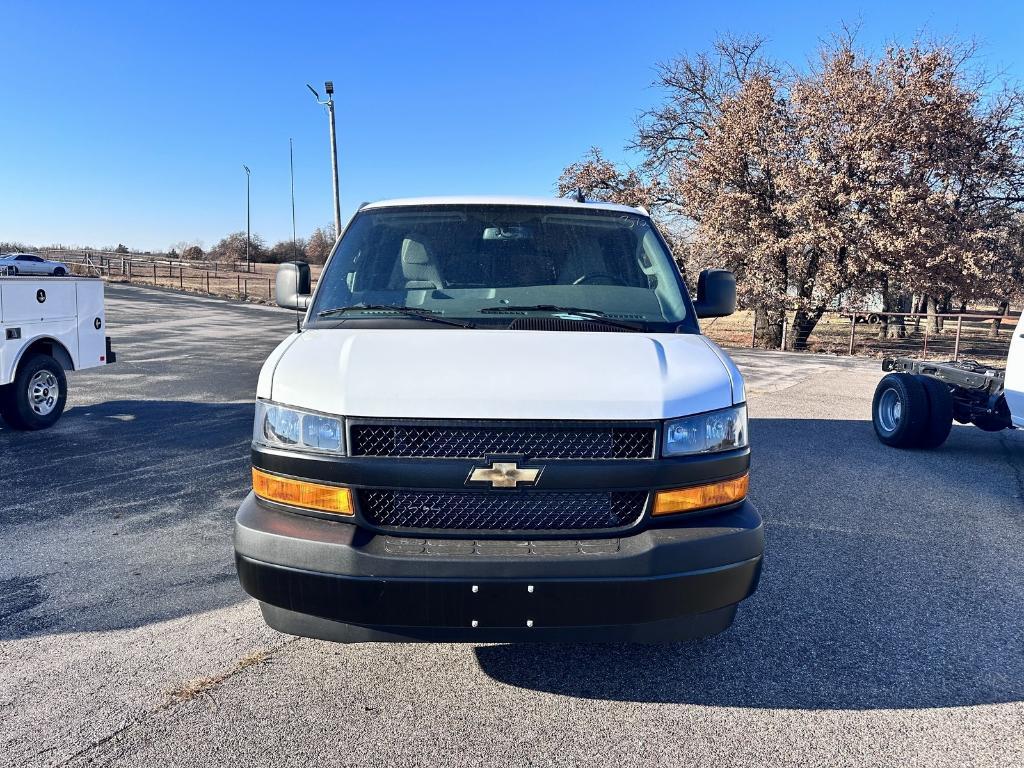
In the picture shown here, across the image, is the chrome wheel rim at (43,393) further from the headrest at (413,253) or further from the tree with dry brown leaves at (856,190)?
the tree with dry brown leaves at (856,190)

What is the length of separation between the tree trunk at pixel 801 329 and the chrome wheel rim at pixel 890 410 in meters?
14.5

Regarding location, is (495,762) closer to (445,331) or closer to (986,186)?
(445,331)

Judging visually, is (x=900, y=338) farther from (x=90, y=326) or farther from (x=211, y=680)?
(x=211, y=680)

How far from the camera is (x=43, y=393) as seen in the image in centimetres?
834

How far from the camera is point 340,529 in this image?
276 centimetres

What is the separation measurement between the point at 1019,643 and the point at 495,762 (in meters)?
2.67

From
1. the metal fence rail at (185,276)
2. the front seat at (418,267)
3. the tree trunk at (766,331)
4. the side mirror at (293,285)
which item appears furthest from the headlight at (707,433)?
the metal fence rail at (185,276)

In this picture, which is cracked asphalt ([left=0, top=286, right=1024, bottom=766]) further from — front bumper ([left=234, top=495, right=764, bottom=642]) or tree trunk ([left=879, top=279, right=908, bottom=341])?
tree trunk ([left=879, top=279, right=908, bottom=341])

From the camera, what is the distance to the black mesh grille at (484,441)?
2.75m

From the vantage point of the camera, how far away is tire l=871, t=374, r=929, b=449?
777cm

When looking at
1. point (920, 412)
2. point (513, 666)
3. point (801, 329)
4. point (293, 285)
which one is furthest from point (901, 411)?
point (801, 329)

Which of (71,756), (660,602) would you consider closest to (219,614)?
(71,756)

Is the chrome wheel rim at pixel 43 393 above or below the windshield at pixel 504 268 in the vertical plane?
below

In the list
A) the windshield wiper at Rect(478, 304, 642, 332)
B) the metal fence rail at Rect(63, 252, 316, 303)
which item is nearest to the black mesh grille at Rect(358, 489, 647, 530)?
the windshield wiper at Rect(478, 304, 642, 332)
